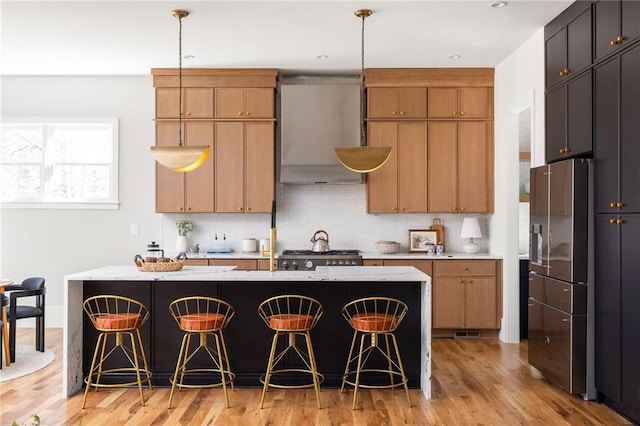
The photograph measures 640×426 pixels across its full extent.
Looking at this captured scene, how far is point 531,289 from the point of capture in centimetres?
505

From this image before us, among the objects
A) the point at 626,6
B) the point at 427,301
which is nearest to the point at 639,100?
Result: the point at 626,6

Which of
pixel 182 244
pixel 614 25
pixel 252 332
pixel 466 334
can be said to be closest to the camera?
pixel 614 25

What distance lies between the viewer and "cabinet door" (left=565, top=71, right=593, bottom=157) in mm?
4312

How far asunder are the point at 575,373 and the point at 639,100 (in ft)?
6.24

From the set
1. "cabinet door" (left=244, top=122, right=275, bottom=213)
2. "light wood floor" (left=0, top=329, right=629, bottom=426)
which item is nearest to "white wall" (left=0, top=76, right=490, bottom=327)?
"cabinet door" (left=244, top=122, right=275, bottom=213)

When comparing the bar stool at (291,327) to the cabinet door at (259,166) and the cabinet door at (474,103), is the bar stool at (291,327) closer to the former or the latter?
the cabinet door at (259,166)

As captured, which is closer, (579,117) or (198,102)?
(579,117)

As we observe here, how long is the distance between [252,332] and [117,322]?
3.25 feet

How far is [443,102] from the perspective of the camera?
682cm

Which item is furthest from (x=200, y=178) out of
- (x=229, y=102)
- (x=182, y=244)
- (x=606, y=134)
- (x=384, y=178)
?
(x=606, y=134)

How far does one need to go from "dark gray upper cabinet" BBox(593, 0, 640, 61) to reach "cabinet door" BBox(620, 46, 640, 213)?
0.11 m

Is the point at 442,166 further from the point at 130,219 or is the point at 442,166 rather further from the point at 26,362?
the point at 26,362

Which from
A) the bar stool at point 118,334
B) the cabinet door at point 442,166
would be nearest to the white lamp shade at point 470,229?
the cabinet door at point 442,166

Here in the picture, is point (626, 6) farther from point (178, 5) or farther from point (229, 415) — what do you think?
point (229, 415)
